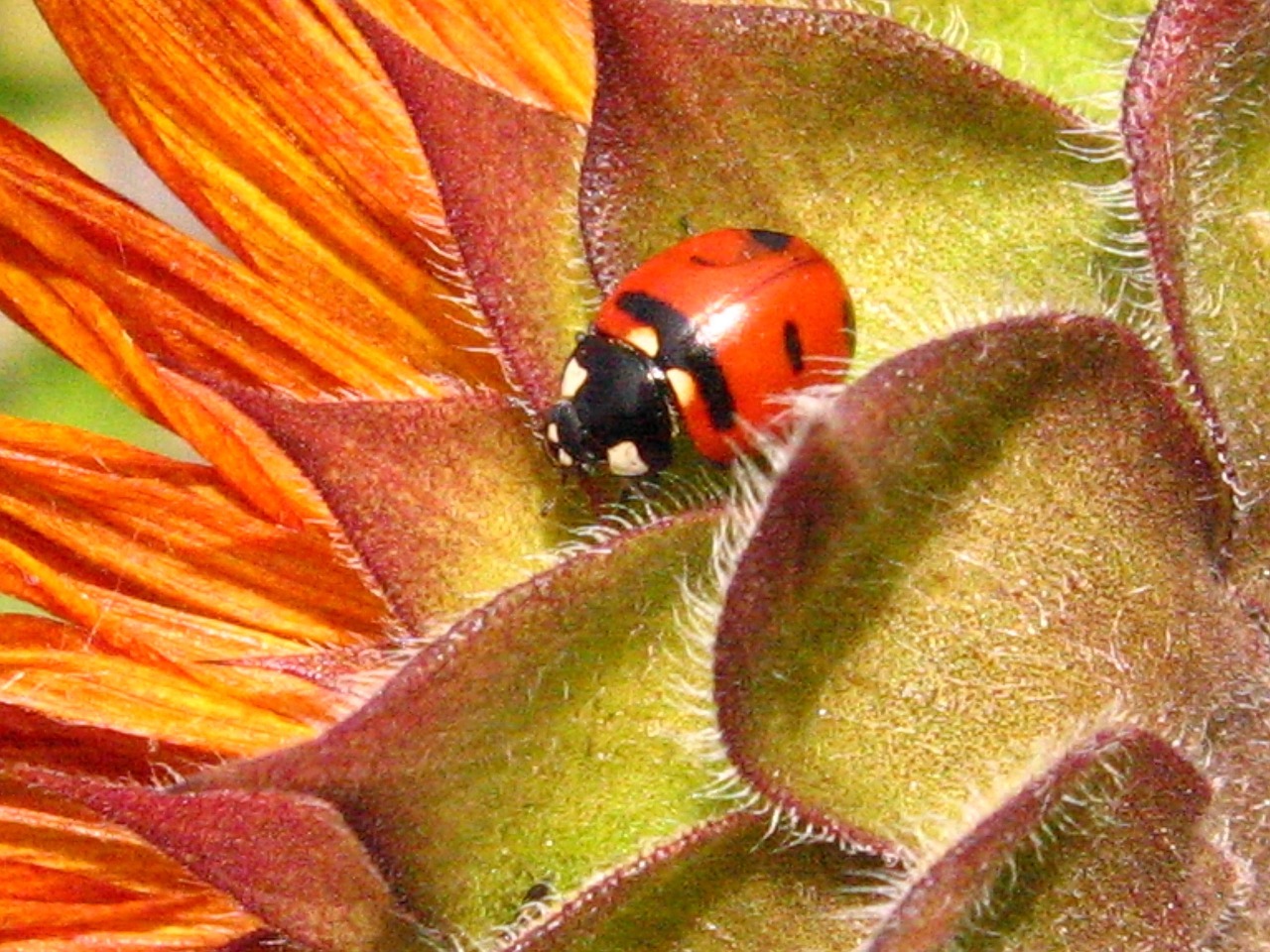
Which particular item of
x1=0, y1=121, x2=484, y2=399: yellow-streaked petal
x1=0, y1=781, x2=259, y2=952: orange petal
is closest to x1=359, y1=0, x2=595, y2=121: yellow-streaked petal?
x1=0, y1=121, x2=484, y2=399: yellow-streaked petal

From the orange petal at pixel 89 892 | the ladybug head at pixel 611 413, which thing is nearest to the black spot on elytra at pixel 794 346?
the ladybug head at pixel 611 413

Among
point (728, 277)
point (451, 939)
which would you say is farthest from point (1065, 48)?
point (451, 939)

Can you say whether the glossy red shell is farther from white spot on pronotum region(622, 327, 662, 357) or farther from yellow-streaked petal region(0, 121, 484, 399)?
yellow-streaked petal region(0, 121, 484, 399)

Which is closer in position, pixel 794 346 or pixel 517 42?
pixel 794 346

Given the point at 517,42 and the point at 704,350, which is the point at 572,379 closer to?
the point at 704,350

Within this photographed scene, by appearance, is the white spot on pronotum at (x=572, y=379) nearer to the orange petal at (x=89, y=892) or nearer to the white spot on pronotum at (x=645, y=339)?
the white spot on pronotum at (x=645, y=339)

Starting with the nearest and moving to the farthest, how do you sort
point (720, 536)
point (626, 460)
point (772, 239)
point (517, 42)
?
point (720, 536) → point (772, 239) → point (626, 460) → point (517, 42)

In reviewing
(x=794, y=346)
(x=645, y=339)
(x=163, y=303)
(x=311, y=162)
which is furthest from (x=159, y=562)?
(x=794, y=346)
